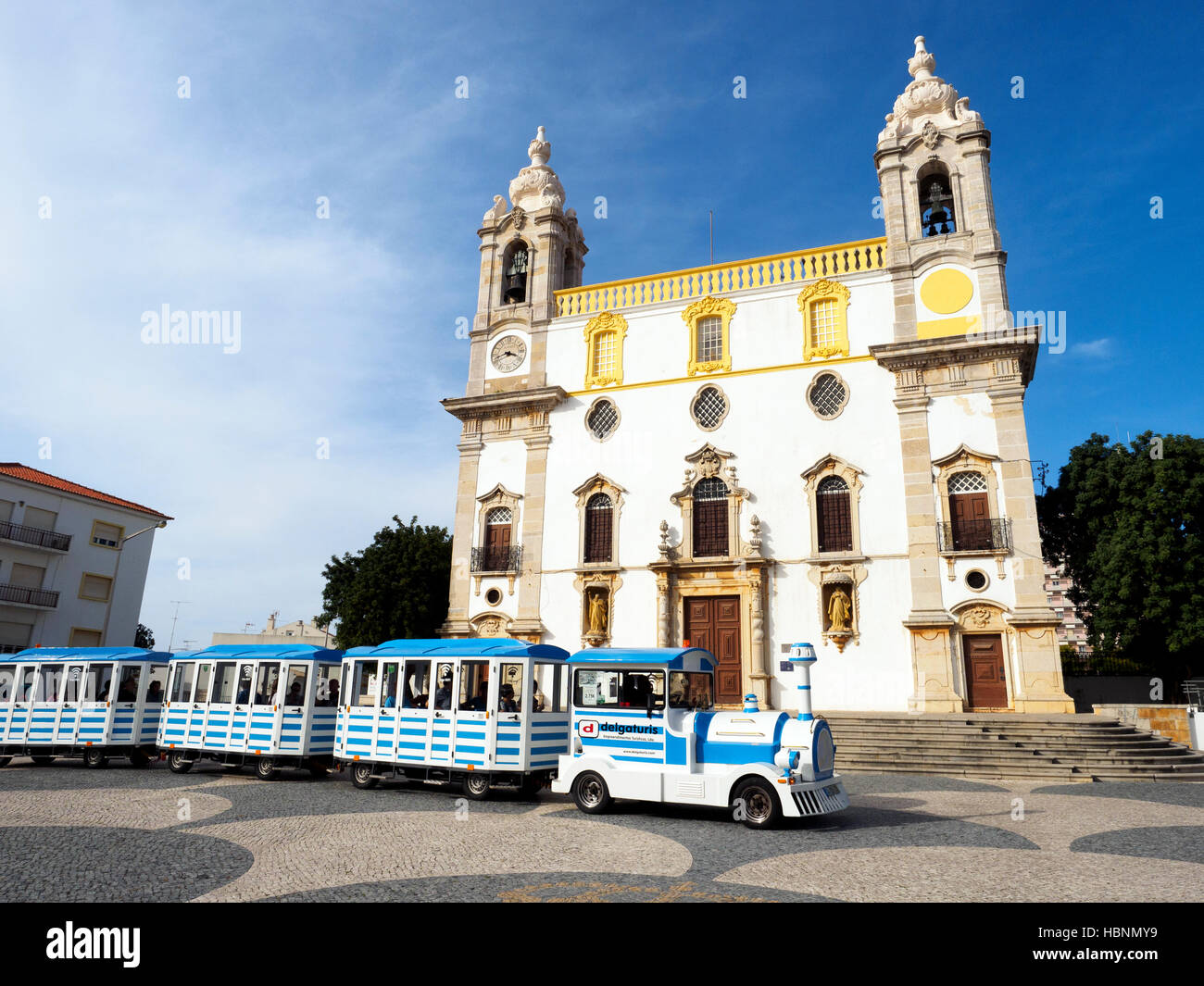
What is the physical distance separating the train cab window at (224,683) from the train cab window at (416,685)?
4430 mm

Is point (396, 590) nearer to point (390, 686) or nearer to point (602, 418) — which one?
point (602, 418)

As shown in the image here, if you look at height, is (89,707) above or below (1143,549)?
below

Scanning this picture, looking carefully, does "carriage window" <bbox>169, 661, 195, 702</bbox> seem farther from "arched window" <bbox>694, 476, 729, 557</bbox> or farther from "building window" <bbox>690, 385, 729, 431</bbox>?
"building window" <bbox>690, 385, 729, 431</bbox>

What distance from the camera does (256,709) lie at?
15.1 meters

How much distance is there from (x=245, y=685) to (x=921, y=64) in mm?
26355

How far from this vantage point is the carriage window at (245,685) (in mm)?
15365

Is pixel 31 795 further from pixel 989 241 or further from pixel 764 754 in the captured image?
pixel 989 241

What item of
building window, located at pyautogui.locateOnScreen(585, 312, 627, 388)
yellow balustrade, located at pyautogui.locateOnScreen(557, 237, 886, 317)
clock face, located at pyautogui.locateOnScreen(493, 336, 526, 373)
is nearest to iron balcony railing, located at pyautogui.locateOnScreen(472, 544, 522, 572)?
building window, located at pyautogui.locateOnScreen(585, 312, 627, 388)

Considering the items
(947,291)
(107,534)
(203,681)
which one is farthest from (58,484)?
(947,291)

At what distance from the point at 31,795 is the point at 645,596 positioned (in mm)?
14695

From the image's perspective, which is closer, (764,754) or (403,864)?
(403,864)

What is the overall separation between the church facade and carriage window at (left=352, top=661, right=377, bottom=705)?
9.13m

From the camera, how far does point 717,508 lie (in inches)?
888
